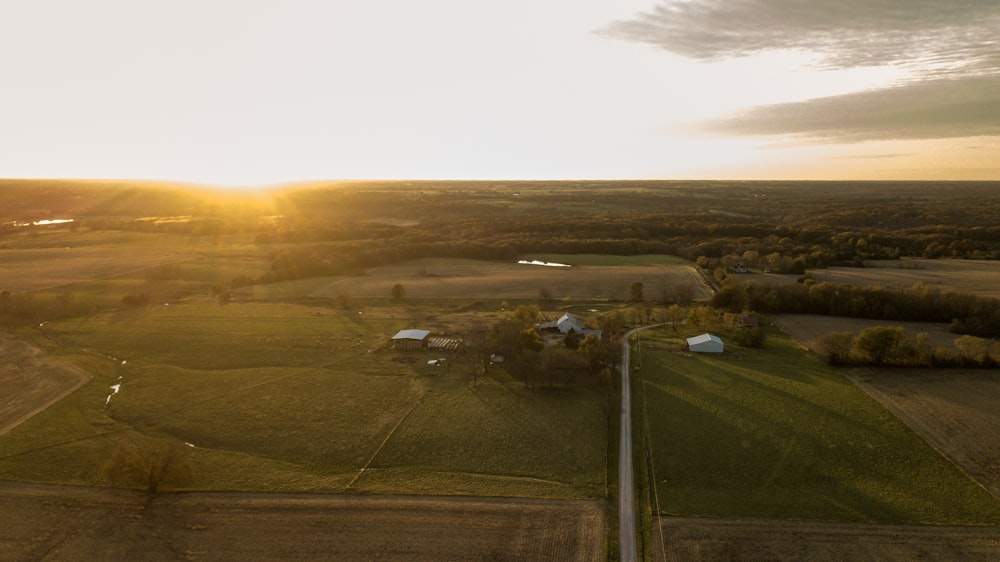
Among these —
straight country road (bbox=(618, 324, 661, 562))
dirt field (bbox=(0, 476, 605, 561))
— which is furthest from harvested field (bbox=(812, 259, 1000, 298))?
dirt field (bbox=(0, 476, 605, 561))

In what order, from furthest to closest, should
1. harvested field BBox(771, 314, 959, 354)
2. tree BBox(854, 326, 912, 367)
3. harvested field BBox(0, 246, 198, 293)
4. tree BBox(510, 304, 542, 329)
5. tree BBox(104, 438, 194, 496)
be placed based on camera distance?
harvested field BBox(0, 246, 198, 293) < tree BBox(510, 304, 542, 329) < harvested field BBox(771, 314, 959, 354) < tree BBox(854, 326, 912, 367) < tree BBox(104, 438, 194, 496)

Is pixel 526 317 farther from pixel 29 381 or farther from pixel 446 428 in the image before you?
pixel 29 381

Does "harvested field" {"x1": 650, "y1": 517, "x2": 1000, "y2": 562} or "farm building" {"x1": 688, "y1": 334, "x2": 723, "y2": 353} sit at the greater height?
"farm building" {"x1": 688, "y1": 334, "x2": 723, "y2": 353}

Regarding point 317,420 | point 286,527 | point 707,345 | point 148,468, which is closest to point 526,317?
point 707,345

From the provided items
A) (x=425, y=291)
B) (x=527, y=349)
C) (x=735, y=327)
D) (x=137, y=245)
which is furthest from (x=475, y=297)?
(x=137, y=245)

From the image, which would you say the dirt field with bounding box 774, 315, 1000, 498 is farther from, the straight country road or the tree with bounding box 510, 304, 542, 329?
the tree with bounding box 510, 304, 542, 329

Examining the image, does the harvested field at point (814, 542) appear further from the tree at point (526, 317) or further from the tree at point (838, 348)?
the tree at point (526, 317)
